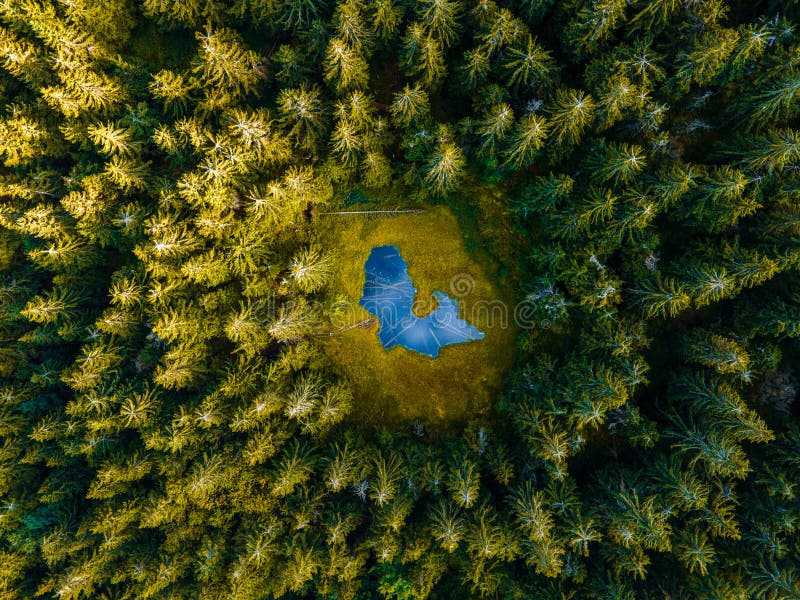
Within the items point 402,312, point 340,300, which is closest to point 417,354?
point 402,312

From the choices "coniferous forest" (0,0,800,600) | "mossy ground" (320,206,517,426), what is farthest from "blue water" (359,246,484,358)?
"coniferous forest" (0,0,800,600)

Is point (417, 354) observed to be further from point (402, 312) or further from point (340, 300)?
point (340, 300)

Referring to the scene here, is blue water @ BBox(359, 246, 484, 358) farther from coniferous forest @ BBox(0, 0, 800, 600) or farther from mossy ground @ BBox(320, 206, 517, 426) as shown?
coniferous forest @ BBox(0, 0, 800, 600)

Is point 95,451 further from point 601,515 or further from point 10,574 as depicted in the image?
point 601,515

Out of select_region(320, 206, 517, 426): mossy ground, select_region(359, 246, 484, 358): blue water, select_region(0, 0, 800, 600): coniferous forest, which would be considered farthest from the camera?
select_region(359, 246, 484, 358): blue water

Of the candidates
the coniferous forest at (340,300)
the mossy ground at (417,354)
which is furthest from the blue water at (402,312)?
the coniferous forest at (340,300)

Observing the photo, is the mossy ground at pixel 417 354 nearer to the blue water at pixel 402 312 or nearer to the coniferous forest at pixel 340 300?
the blue water at pixel 402 312

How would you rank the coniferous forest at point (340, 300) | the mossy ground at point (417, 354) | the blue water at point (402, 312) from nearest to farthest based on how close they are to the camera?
the coniferous forest at point (340, 300) → the mossy ground at point (417, 354) → the blue water at point (402, 312)
